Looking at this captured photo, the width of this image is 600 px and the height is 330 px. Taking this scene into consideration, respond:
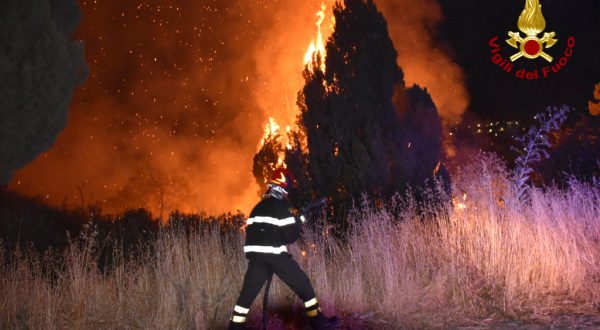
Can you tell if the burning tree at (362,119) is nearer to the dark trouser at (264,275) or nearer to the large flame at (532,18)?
the large flame at (532,18)

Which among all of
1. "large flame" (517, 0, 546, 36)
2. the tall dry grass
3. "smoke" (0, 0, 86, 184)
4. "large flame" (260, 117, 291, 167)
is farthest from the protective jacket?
"large flame" (517, 0, 546, 36)

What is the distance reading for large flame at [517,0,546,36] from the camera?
15.8 meters

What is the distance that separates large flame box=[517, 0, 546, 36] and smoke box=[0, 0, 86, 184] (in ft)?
37.1

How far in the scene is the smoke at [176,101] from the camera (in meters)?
22.8

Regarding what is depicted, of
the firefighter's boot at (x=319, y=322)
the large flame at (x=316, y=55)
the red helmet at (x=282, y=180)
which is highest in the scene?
the large flame at (x=316, y=55)

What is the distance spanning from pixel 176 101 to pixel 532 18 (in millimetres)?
17108

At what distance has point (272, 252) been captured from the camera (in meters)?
6.16

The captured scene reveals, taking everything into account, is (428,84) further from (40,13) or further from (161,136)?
(40,13)

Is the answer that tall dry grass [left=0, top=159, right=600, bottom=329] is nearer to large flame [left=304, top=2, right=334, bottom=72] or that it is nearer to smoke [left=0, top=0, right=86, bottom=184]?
smoke [left=0, top=0, right=86, bottom=184]

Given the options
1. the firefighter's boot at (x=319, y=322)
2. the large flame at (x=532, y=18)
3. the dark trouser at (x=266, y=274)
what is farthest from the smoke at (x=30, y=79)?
the large flame at (x=532, y=18)

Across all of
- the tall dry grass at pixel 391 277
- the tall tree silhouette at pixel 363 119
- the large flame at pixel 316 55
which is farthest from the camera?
the large flame at pixel 316 55

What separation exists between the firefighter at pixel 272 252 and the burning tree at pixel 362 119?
6.35 m

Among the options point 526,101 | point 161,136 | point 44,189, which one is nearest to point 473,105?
point 526,101

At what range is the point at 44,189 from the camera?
76.0ft
